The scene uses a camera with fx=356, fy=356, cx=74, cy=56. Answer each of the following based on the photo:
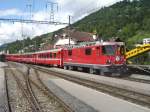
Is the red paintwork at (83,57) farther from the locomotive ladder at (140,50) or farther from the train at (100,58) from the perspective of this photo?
the locomotive ladder at (140,50)

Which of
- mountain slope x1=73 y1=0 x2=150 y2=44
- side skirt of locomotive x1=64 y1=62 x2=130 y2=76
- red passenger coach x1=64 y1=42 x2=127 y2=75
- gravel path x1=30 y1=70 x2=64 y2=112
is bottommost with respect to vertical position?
gravel path x1=30 y1=70 x2=64 y2=112

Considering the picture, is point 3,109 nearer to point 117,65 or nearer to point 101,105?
point 101,105

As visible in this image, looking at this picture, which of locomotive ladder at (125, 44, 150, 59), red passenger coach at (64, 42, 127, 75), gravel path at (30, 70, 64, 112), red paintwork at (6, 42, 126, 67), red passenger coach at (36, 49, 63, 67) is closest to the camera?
gravel path at (30, 70, 64, 112)

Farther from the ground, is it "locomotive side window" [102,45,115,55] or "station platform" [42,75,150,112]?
"locomotive side window" [102,45,115,55]

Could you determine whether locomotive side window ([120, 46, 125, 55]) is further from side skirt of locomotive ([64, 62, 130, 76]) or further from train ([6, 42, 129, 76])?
side skirt of locomotive ([64, 62, 130, 76])

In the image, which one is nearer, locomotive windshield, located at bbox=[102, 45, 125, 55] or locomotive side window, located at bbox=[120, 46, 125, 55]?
locomotive windshield, located at bbox=[102, 45, 125, 55]

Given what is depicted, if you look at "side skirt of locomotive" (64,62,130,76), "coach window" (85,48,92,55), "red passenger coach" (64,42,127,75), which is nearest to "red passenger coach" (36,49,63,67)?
"side skirt of locomotive" (64,62,130,76)

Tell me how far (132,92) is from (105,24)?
13454 cm

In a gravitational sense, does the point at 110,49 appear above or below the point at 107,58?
above

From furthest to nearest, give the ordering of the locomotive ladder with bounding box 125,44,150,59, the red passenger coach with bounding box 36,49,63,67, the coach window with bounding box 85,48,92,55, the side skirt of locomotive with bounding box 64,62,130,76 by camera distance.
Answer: the red passenger coach with bounding box 36,49,63,67
the locomotive ladder with bounding box 125,44,150,59
the coach window with bounding box 85,48,92,55
the side skirt of locomotive with bounding box 64,62,130,76

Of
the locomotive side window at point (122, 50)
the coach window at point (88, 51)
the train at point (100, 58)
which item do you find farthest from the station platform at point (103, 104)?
the coach window at point (88, 51)

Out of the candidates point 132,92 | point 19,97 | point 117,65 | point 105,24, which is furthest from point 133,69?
point 105,24

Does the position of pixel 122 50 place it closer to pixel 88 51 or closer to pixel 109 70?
pixel 109 70

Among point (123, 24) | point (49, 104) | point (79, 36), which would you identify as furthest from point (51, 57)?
point (123, 24)
